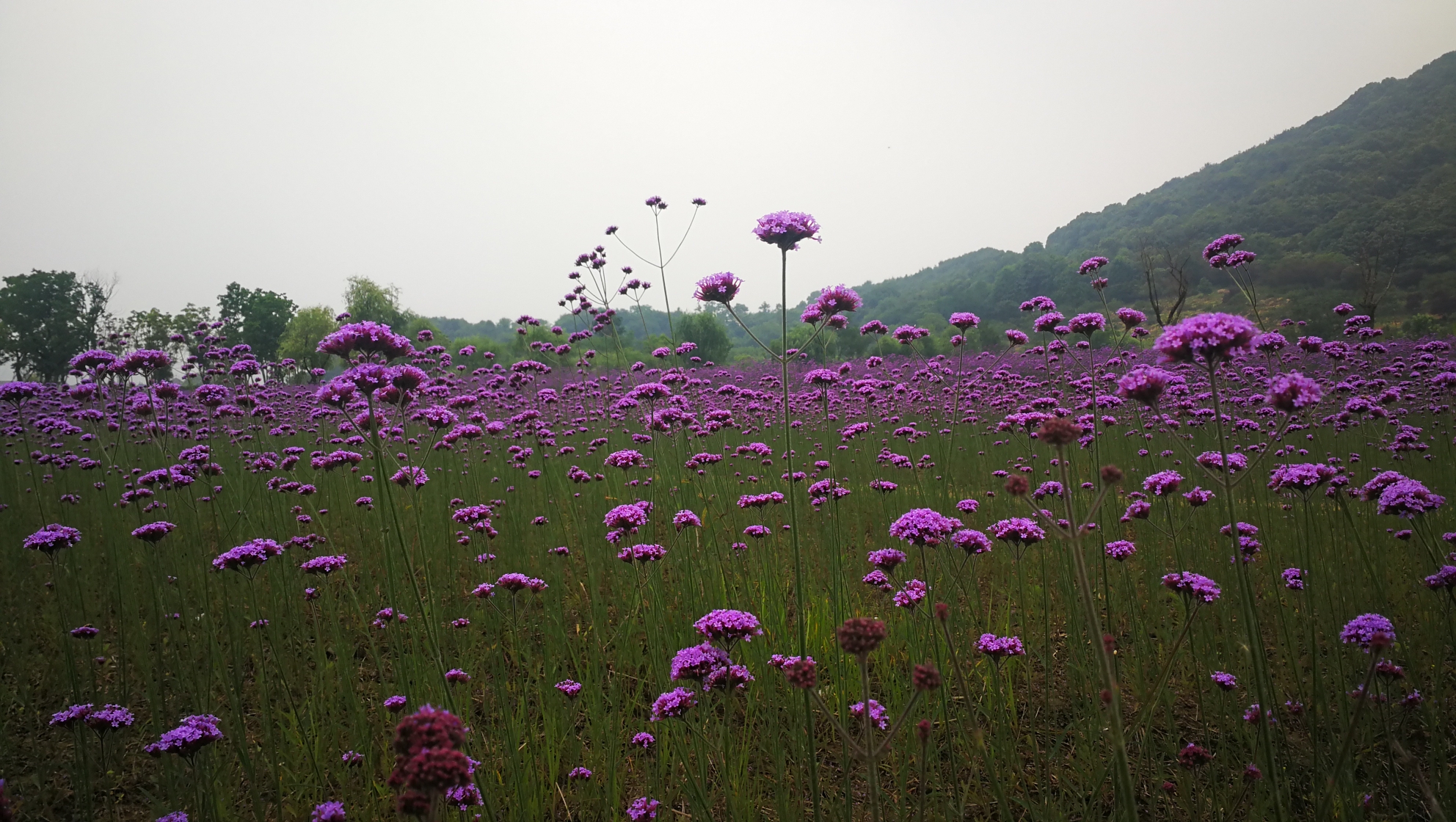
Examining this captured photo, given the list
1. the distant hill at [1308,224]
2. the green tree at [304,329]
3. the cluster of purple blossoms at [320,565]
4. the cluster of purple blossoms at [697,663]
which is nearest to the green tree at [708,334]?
the distant hill at [1308,224]

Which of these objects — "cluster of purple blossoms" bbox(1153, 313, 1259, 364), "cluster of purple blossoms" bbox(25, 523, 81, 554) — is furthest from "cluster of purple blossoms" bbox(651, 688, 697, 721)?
"cluster of purple blossoms" bbox(25, 523, 81, 554)

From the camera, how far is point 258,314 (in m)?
54.9

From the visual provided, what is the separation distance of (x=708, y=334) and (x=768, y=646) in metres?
49.0

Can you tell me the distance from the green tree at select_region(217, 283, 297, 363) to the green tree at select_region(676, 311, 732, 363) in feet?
127

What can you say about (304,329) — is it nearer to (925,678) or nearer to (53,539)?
(53,539)

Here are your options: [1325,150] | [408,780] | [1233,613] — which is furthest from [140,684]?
[1325,150]

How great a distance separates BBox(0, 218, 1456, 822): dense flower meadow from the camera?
212cm

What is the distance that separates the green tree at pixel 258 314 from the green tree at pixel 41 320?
45.4ft

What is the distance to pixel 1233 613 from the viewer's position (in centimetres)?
435

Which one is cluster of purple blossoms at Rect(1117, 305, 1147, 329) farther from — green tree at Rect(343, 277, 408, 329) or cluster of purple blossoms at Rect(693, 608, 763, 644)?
green tree at Rect(343, 277, 408, 329)

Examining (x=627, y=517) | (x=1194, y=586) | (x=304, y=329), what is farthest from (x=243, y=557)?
(x=304, y=329)

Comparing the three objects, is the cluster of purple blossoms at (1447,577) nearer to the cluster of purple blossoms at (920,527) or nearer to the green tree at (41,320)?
the cluster of purple blossoms at (920,527)

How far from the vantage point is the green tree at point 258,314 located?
173ft

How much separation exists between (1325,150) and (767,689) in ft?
286
